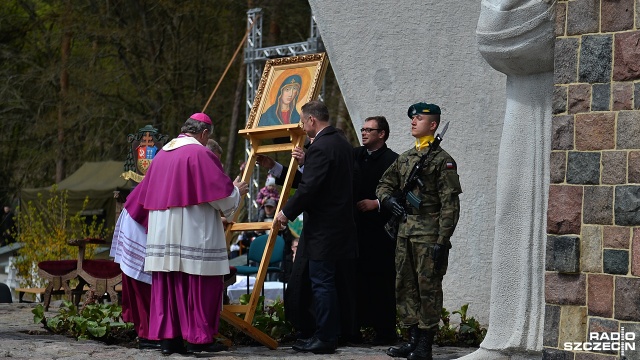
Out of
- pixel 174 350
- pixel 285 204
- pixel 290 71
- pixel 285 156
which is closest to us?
pixel 174 350

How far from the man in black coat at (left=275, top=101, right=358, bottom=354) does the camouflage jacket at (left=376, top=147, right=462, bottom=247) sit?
2.06ft

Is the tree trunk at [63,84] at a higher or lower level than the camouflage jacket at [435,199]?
higher

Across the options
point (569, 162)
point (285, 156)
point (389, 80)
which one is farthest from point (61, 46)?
point (569, 162)

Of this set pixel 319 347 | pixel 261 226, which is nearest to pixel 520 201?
pixel 319 347

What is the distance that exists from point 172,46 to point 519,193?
19619mm

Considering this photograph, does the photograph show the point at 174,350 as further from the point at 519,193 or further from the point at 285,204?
the point at 519,193

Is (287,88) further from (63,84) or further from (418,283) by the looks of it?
(63,84)

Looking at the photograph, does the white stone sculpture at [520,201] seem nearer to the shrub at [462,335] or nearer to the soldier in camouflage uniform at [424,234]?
the soldier in camouflage uniform at [424,234]

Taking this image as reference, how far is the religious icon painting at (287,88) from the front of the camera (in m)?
8.88

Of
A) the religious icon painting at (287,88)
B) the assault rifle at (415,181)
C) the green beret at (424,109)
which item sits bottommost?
the assault rifle at (415,181)

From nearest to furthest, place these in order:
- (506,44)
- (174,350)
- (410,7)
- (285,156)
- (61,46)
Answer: (506,44) → (174,350) → (410,7) → (285,156) → (61,46)

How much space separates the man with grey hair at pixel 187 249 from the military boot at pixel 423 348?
143 cm

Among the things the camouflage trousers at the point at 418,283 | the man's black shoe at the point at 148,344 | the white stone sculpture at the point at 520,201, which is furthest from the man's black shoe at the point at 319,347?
the white stone sculpture at the point at 520,201

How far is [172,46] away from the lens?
1011 inches
